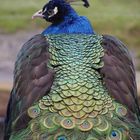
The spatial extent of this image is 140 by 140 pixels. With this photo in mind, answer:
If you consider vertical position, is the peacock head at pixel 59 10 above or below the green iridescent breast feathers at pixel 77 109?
above

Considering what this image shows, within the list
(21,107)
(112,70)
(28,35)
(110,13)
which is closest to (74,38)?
(112,70)

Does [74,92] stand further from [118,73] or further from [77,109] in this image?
[118,73]

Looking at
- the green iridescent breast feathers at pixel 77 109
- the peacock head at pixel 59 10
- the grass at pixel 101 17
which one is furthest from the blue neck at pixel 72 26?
the grass at pixel 101 17

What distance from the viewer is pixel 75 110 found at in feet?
11.9

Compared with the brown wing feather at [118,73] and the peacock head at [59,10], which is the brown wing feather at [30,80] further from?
the peacock head at [59,10]

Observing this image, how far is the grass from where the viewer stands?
38.1ft

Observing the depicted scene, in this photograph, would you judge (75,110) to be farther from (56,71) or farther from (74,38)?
(74,38)

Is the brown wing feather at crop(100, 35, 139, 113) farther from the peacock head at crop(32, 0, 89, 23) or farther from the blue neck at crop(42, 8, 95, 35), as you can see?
the peacock head at crop(32, 0, 89, 23)

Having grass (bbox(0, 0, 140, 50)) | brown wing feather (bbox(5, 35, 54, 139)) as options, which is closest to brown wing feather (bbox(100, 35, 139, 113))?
brown wing feather (bbox(5, 35, 54, 139))

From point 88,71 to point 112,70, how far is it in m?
→ 0.21

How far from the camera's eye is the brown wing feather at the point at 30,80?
3.79 m

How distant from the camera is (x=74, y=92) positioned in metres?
3.71

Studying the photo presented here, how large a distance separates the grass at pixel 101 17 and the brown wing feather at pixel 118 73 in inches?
266

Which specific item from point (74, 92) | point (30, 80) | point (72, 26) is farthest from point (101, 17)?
point (74, 92)
